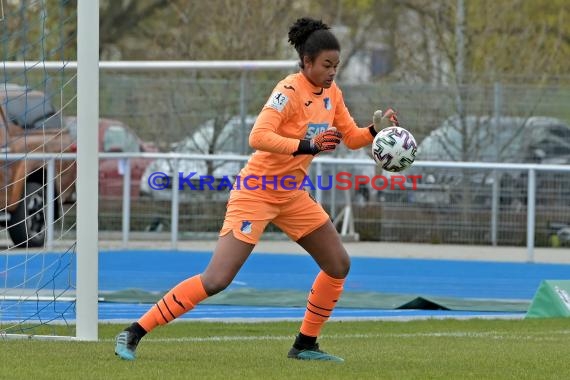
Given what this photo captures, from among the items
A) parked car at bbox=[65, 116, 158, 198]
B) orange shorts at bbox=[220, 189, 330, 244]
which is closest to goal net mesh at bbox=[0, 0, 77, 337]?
parked car at bbox=[65, 116, 158, 198]

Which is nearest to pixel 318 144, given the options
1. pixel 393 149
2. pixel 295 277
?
pixel 393 149

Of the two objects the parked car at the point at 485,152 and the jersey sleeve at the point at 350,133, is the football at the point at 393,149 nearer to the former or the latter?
the jersey sleeve at the point at 350,133

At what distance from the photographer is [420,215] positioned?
2009cm

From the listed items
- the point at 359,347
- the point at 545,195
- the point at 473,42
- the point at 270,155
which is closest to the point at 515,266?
the point at 545,195

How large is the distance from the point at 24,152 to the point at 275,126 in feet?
25.8

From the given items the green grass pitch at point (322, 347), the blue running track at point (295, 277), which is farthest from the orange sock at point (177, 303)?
the blue running track at point (295, 277)

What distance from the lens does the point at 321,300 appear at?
859 centimetres

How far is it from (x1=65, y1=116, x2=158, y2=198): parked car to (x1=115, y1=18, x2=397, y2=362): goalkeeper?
10779mm

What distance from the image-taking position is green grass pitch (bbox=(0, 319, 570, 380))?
7.67m

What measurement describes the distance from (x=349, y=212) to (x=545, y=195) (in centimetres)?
288

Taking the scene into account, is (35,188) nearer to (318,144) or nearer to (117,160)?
(117,160)

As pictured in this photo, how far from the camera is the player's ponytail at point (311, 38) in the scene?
8.23 meters

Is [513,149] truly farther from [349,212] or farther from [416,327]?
[416,327]

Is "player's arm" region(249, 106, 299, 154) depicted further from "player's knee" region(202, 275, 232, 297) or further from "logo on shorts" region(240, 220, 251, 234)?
"player's knee" region(202, 275, 232, 297)
